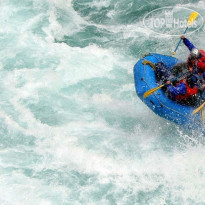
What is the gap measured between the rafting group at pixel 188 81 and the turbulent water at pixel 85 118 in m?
0.80

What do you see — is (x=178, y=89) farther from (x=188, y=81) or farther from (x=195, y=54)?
(x=195, y=54)

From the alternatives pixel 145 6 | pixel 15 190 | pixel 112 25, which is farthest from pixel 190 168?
pixel 145 6

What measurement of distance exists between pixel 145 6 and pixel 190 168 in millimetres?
6346

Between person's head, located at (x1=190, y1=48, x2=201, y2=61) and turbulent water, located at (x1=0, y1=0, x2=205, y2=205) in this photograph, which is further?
person's head, located at (x1=190, y1=48, x2=201, y2=61)

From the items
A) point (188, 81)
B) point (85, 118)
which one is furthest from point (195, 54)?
point (85, 118)

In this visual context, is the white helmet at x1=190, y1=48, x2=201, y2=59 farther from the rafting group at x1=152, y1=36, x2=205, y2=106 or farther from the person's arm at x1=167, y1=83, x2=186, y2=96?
the person's arm at x1=167, y1=83, x2=186, y2=96

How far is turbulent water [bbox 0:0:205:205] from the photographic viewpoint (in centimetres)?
634

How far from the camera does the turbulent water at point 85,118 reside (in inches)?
250

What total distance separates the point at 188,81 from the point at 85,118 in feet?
8.28

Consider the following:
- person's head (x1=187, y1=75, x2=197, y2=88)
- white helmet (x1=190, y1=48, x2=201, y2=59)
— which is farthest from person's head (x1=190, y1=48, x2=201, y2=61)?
person's head (x1=187, y1=75, x2=197, y2=88)

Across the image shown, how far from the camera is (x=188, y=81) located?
22.2 ft

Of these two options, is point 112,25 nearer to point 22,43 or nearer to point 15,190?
point 22,43

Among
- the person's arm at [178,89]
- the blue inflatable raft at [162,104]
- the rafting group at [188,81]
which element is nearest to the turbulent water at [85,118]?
the blue inflatable raft at [162,104]

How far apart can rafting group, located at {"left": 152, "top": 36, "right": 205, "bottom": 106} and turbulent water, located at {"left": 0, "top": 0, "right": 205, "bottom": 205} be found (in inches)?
31.4
